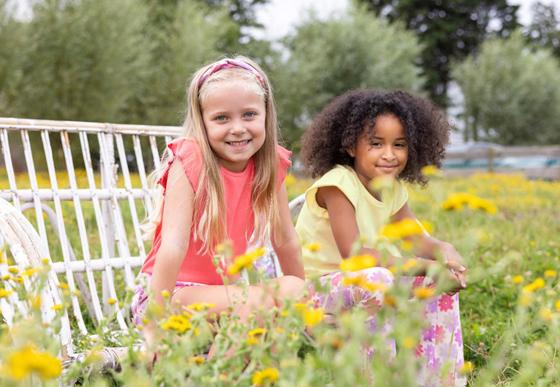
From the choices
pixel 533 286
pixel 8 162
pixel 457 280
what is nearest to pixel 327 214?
pixel 457 280

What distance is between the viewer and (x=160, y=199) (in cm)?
229

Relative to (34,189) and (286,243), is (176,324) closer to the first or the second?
(286,243)

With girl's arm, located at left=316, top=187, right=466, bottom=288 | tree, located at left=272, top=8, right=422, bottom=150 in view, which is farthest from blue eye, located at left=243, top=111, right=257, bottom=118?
tree, located at left=272, top=8, right=422, bottom=150

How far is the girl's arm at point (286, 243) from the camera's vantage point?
2395mm

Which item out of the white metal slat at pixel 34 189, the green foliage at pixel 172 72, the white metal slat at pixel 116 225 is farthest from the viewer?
the green foliage at pixel 172 72

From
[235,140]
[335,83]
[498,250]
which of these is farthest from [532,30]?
[235,140]

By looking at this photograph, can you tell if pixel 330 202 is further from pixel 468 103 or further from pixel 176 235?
pixel 468 103

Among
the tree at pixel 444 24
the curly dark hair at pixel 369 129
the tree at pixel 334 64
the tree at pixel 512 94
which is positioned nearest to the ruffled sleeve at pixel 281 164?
the curly dark hair at pixel 369 129

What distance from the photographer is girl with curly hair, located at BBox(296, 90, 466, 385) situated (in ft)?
7.52

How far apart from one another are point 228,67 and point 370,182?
1.94 feet

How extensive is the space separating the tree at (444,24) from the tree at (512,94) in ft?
21.3

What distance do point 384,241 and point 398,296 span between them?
0.49ft

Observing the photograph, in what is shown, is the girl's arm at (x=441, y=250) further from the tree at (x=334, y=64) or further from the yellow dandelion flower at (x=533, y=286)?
the tree at (x=334, y=64)

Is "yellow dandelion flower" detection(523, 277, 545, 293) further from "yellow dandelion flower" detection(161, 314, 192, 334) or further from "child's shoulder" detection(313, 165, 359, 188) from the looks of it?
"child's shoulder" detection(313, 165, 359, 188)
